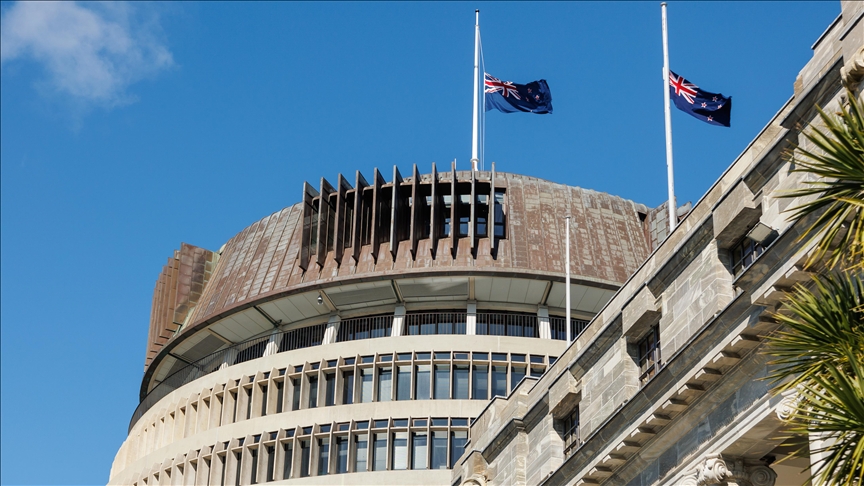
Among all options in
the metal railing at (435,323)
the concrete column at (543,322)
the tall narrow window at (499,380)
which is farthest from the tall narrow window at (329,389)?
the concrete column at (543,322)

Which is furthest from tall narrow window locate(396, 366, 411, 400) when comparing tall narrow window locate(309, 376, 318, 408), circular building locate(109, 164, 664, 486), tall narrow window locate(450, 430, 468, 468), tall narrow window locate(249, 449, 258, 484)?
tall narrow window locate(249, 449, 258, 484)

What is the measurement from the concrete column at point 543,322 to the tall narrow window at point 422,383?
284 inches

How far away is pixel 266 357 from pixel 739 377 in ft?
165

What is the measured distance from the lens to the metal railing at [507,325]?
246ft

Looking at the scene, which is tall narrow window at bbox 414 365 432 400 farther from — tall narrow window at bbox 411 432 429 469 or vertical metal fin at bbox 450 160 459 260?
vertical metal fin at bbox 450 160 459 260

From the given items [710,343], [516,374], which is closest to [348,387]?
[516,374]

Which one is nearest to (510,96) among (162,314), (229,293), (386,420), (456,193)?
(456,193)

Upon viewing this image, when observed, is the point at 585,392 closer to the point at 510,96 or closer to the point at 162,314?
the point at 510,96

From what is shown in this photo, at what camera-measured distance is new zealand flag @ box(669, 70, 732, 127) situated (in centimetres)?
4675

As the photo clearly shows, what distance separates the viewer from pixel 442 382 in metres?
72.4

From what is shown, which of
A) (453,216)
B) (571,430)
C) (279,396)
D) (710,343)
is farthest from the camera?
(453,216)

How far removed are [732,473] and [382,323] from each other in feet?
158

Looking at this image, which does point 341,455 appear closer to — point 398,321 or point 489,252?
point 398,321

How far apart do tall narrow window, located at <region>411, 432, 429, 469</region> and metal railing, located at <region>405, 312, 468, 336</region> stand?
7.07 meters
